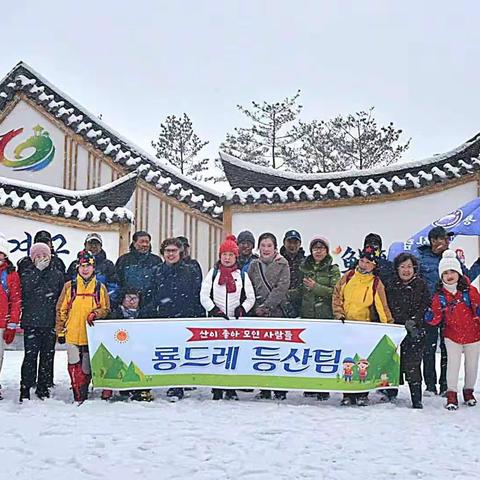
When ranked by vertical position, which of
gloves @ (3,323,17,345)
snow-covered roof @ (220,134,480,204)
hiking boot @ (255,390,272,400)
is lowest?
hiking boot @ (255,390,272,400)

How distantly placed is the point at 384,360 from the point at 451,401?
64 cm

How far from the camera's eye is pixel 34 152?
14.7 meters

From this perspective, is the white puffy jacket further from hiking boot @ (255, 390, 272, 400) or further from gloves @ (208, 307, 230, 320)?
hiking boot @ (255, 390, 272, 400)

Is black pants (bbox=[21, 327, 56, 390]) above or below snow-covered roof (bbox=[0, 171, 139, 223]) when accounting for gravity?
below

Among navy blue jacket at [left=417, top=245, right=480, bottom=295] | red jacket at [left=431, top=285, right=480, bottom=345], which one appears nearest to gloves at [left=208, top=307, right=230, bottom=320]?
red jacket at [left=431, top=285, right=480, bottom=345]

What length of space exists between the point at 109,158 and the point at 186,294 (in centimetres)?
879

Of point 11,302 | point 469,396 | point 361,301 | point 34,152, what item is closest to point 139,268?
point 11,302

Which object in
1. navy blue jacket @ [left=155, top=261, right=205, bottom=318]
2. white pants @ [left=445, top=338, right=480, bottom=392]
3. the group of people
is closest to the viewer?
white pants @ [left=445, top=338, right=480, bottom=392]

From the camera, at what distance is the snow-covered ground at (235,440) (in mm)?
4125

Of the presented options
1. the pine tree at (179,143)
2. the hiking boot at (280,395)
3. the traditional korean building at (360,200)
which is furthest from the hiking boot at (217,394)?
the pine tree at (179,143)

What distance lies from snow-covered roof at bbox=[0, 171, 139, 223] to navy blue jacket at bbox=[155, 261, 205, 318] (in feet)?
16.7

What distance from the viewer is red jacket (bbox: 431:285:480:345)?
6066 mm

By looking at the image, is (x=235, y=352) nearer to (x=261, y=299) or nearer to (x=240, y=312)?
(x=240, y=312)

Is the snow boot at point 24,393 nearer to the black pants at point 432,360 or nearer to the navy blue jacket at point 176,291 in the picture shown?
the navy blue jacket at point 176,291
